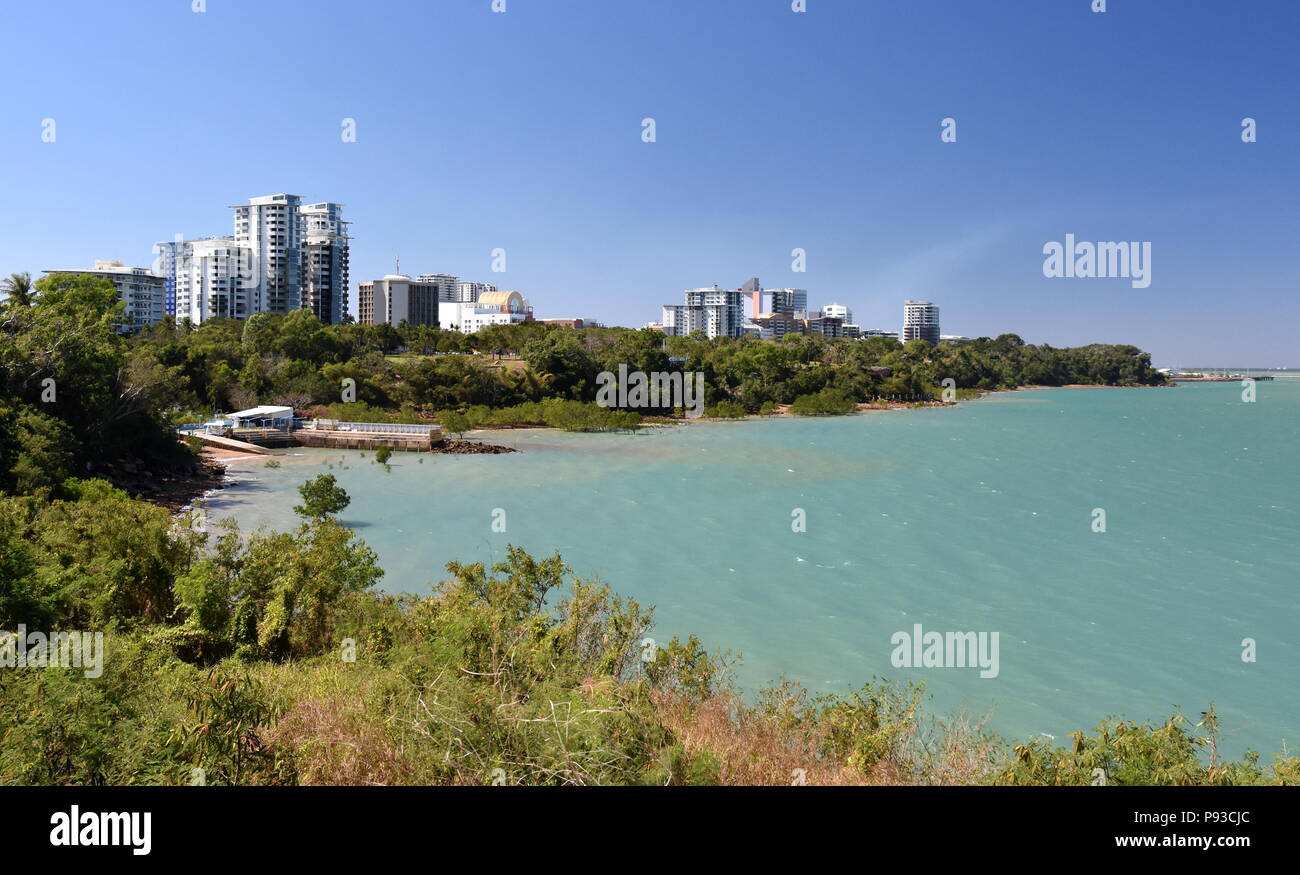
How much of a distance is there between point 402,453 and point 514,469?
6.59 m

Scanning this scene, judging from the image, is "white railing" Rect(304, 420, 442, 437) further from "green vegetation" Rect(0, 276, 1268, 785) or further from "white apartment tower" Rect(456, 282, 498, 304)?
"white apartment tower" Rect(456, 282, 498, 304)

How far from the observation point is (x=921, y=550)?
17.9 m

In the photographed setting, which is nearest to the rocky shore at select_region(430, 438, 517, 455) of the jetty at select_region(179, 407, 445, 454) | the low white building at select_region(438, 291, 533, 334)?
the jetty at select_region(179, 407, 445, 454)

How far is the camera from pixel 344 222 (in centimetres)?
9706

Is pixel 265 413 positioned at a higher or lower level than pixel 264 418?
higher

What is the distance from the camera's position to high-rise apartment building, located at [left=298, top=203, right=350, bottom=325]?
89375 millimetres

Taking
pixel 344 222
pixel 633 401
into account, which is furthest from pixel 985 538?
pixel 344 222

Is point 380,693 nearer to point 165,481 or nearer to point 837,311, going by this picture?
point 165,481

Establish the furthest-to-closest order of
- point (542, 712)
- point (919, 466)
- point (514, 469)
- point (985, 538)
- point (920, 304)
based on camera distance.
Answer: point (920, 304) → point (919, 466) → point (514, 469) → point (985, 538) → point (542, 712)

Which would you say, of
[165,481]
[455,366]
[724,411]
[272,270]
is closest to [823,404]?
[724,411]

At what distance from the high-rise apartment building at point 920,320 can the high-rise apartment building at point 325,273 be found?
394ft

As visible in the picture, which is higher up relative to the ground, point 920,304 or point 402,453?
point 920,304

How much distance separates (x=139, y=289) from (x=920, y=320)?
146 metres
